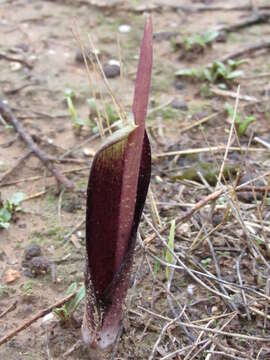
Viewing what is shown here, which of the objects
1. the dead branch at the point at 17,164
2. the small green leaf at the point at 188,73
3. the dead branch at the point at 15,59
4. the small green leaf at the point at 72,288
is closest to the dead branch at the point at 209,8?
the small green leaf at the point at 188,73

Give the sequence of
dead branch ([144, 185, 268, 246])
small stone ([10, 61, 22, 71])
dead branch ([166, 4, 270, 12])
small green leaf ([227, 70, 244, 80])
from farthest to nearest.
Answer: dead branch ([166, 4, 270, 12])
small stone ([10, 61, 22, 71])
small green leaf ([227, 70, 244, 80])
dead branch ([144, 185, 268, 246])

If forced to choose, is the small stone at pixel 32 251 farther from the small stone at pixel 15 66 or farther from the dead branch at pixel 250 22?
the dead branch at pixel 250 22

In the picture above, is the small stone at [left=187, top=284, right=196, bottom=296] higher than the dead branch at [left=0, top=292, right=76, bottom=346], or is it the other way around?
the dead branch at [left=0, top=292, right=76, bottom=346]

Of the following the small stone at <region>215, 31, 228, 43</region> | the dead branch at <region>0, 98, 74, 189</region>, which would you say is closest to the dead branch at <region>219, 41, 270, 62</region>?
the small stone at <region>215, 31, 228, 43</region>

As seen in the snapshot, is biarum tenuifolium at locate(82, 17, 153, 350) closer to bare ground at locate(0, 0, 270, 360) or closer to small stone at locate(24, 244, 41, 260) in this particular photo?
bare ground at locate(0, 0, 270, 360)

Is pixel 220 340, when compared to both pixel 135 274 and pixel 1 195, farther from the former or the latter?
pixel 1 195

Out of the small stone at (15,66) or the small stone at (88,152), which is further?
the small stone at (15,66)

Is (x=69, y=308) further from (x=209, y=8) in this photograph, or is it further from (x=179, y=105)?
(x=209, y=8)

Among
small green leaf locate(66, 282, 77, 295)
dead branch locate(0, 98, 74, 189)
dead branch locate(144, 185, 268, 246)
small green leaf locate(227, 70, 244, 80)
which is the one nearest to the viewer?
small green leaf locate(66, 282, 77, 295)
